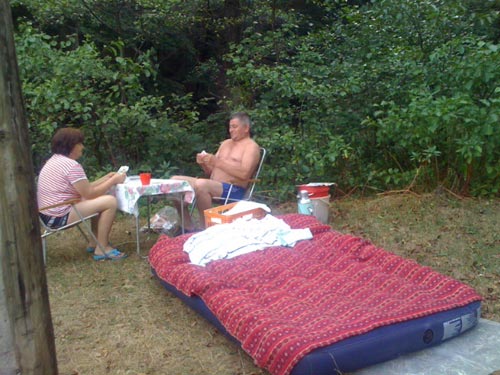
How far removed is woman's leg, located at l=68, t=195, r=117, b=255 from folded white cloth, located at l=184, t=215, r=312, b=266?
0.88 metres

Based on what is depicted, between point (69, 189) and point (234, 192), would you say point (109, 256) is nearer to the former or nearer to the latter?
point (69, 189)

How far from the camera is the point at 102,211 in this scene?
4.49 m

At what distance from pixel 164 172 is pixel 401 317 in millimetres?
4367

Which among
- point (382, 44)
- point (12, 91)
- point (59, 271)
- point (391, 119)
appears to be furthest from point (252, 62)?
point (12, 91)

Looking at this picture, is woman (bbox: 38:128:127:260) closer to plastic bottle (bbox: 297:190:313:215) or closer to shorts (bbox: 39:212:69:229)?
shorts (bbox: 39:212:69:229)

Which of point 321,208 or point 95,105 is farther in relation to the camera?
point 95,105

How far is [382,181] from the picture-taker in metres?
6.28

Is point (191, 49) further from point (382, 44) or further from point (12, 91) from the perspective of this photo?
point (12, 91)

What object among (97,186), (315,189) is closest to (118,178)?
(97,186)

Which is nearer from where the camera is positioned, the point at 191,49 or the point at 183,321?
the point at 183,321

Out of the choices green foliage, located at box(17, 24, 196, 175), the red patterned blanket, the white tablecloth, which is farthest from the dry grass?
green foliage, located at box(17, 24, 196, 175)

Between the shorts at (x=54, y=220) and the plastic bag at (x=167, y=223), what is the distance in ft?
3.29

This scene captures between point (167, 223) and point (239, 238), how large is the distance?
57.8 inches

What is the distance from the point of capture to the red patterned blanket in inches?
101
